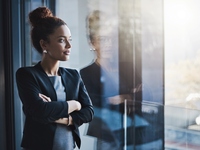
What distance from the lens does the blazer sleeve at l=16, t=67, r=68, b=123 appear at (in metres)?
1.79

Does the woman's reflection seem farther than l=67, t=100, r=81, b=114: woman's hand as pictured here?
Yes

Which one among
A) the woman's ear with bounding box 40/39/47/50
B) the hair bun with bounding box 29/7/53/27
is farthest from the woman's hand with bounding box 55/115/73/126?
the hair bun with bounding box 29/7/53/27

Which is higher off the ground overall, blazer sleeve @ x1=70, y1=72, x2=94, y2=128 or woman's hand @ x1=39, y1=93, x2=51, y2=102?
woman's hand @ x1=39, y1=93, x2=51, y2=102

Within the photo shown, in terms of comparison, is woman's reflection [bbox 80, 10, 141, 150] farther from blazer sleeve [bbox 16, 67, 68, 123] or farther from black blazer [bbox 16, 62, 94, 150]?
blazer sleeve [bbox 16, 67, 68, 123]

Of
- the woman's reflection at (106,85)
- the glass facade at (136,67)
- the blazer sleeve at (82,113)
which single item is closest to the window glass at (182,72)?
the glass facade at (136,67)

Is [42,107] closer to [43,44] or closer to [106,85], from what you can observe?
[43,44]

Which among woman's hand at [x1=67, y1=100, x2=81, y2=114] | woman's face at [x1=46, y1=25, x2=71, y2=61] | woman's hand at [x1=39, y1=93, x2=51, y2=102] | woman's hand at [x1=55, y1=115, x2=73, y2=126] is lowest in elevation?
woman's hand at [x1=55, y1=115, x2=73, y2=126]

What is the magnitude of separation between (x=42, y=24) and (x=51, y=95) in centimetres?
39

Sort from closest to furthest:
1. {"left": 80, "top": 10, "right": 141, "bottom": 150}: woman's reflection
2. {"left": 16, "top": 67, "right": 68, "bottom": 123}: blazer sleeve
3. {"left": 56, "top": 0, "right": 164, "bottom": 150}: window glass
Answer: {"left": 16, "top": 67, "right": 68, "bottom": 123}: blazer sleeve → {"left": 56, "top": 0, "right": 164, "bottom": 150}: window glass → {"left": 80, "top": 10, "right": 141, "bottom": 150}: woman's reflection

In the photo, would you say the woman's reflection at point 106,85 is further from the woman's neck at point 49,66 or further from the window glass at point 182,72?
the woman's neck at point 49,66

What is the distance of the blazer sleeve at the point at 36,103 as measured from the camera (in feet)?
5.88

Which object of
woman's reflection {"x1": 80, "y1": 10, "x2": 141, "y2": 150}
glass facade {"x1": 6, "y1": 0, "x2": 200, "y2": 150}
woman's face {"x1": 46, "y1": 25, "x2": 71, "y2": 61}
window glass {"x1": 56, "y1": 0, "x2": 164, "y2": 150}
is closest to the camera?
woman's face {"x1": 46, "y1": 25, "x2": 71, "y2": 61}

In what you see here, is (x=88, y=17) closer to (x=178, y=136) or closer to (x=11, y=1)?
(x=11, y=1)

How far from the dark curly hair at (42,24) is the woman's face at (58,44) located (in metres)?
0.02
